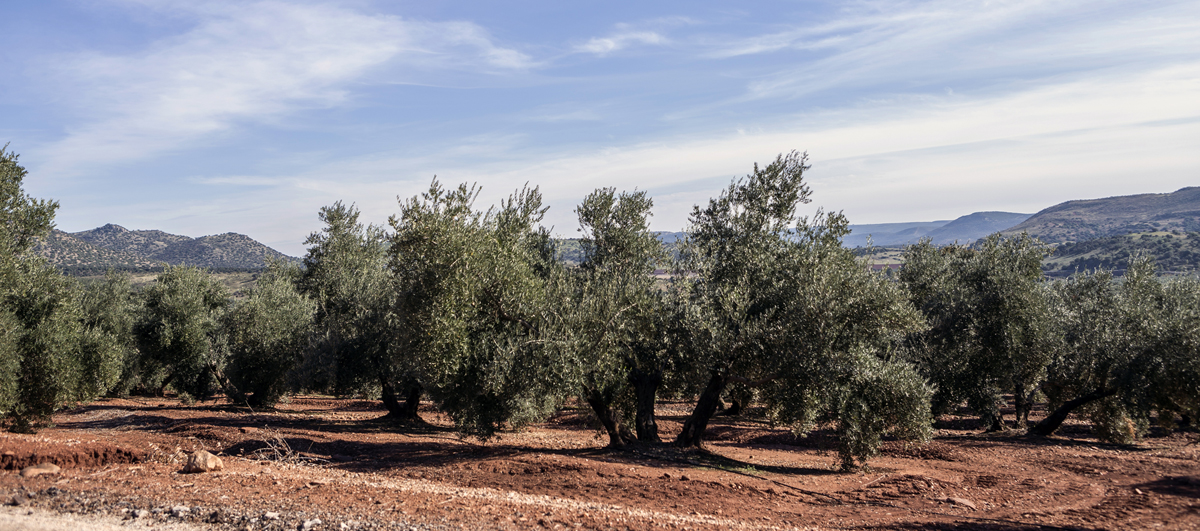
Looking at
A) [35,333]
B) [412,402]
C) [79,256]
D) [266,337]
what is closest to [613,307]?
[412,402]

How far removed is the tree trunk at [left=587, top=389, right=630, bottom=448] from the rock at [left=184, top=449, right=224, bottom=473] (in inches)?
383

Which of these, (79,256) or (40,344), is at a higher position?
(79,256)

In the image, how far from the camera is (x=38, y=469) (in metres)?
13.4

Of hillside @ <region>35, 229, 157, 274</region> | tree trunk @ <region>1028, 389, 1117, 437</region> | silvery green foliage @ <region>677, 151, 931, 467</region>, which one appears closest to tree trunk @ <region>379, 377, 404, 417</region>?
silvery green foliage @ <region>677, 151, 931, 467</region>

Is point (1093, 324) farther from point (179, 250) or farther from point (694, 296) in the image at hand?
point (179, 250)

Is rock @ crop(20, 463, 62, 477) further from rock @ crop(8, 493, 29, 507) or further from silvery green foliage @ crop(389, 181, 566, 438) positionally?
silvery green foliage @ crop(389, 181, 566, 438)

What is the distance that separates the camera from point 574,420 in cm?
3131

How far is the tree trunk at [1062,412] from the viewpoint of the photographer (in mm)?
23906

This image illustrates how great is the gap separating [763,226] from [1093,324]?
606 inches

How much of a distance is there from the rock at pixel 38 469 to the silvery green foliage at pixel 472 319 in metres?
8.02

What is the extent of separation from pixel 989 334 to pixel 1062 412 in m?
4.25

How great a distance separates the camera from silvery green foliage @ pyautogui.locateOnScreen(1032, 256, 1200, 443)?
21.8m

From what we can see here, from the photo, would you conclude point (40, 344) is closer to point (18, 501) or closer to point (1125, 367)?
point (18, 501)

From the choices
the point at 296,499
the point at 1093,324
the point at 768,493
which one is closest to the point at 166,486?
the point at 296,499
